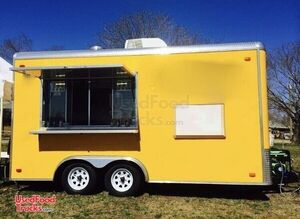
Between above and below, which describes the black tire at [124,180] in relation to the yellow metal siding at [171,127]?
below

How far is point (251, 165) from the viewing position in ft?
24.3

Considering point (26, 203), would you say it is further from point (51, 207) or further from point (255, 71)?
point (255, 71)

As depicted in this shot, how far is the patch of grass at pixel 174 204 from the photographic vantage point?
21.9 feet

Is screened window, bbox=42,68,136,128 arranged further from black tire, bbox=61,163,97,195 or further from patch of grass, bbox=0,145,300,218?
patch of grass, bbox=0,145,300,218

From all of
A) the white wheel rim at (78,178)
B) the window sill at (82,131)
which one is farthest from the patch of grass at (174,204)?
the window sill at (82,131)

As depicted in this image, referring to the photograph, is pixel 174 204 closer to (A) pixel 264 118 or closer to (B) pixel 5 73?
(A) pixel 264 118

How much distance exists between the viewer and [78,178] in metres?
7.99

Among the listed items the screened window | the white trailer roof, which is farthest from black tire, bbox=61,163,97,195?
the white trailer roof

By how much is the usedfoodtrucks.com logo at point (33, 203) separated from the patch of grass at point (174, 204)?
11cm

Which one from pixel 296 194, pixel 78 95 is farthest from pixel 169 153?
pixel 296 194

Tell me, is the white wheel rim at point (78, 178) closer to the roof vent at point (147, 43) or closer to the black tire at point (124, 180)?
the black tire at point (124, 180)

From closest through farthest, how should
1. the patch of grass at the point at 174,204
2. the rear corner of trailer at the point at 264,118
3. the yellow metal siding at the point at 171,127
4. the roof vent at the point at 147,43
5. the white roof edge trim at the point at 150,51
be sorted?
the patch of grass at the point at 174,204 < the rear corner of trailer at the point at 264,118 < the yellow metal siding at the point at 171,127 < the white roof edge trim at the point at 150,51 < the roof vent at the point at 147,43

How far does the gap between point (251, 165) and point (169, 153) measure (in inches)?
61.0

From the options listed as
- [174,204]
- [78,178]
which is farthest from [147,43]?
[174,204]
